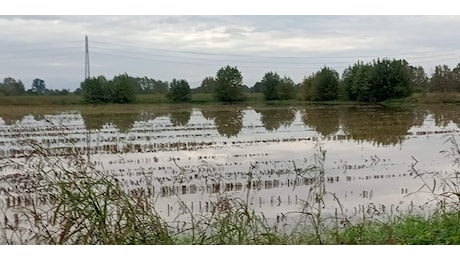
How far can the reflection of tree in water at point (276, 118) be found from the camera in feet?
45.9

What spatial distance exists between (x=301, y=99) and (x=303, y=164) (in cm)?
263

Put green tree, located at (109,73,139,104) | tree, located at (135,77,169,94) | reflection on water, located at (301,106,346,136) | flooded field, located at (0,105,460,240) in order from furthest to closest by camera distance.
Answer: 1. reflection on water, located at (301,106,346,136)
2. green tree, located at (109,73,139,104)
3. tree, located at (135,77,169,94)
4. flooded field, located at (0,105,460,240)

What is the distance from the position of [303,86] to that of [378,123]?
3.50 m

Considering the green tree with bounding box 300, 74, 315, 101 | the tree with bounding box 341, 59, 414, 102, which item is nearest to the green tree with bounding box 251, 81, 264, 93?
the green tree with bounding box 300, 74, 315, 101

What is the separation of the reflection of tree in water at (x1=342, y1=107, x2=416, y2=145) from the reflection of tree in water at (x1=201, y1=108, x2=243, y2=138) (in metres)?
2.84

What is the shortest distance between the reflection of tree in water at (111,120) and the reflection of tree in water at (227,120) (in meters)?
2.02

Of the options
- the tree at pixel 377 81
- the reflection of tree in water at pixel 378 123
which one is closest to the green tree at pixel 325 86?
the tree at pixel 377 81

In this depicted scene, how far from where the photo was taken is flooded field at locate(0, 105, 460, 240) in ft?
20.3

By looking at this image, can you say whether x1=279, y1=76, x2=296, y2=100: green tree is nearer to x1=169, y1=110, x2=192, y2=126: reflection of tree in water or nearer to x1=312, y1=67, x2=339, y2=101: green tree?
x1=312, y1=67, x2=339, y2=101: green tree

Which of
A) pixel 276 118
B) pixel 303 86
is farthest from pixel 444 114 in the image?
pixel 276 118

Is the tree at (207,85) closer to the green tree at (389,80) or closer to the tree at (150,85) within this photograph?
the tree at (150,85)

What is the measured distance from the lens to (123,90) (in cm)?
901

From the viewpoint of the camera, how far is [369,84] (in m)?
10.5

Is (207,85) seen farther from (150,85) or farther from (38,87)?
(38,87)
